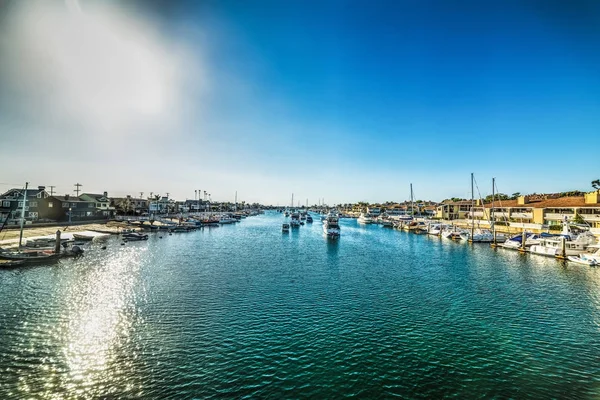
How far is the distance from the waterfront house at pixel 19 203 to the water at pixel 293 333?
4606cm

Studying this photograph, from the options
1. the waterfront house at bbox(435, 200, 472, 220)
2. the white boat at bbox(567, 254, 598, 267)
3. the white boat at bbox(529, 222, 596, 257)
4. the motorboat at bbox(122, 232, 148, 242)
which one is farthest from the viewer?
the waterfront house at bbox(435, 200, 472, 220)

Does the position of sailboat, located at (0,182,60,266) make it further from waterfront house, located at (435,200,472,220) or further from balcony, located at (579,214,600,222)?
waterfront house, located at (435,200,472,220)

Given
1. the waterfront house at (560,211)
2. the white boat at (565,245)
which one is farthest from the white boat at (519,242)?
the waterfront house at (560,211)

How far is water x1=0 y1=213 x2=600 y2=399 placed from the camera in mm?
14516

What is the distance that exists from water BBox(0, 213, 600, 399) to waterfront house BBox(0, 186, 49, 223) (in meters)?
46.1

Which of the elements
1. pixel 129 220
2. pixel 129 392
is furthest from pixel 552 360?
pixel 129 220

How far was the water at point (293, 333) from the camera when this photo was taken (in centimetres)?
1452

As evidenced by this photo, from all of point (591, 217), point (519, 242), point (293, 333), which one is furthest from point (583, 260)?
point (293, 333)

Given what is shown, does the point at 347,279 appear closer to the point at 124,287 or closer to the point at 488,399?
the point at 488,399

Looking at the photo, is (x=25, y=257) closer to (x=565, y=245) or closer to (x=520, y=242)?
(x=565, y=245)

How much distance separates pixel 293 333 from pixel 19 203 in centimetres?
8463

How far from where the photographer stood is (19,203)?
6919cm

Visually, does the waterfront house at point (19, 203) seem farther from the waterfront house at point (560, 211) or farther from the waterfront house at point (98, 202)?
the waterfront house at point (560, 211)

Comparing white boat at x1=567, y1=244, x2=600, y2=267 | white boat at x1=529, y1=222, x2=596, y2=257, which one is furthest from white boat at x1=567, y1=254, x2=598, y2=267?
white boat at x1=529, y1=222, x2=596, y2=257
